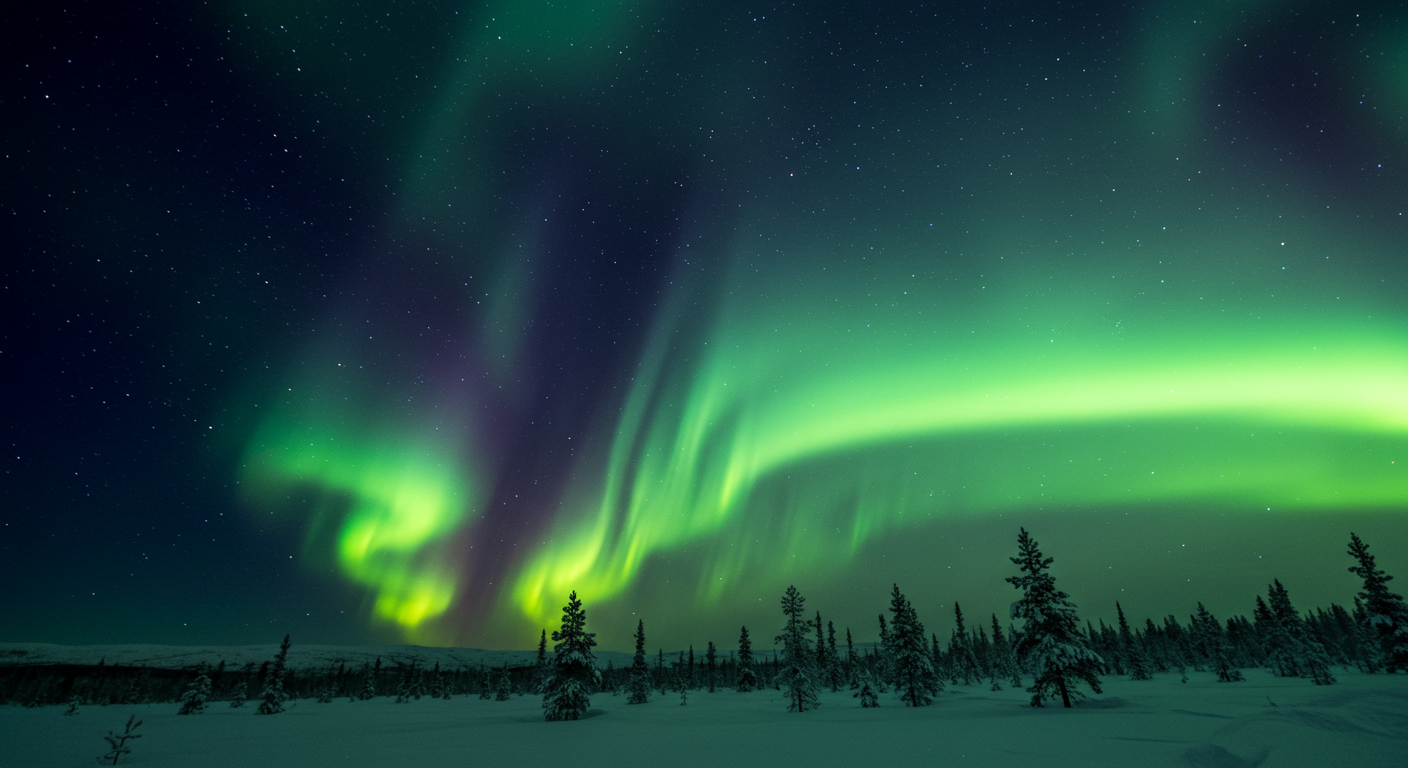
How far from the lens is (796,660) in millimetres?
48938

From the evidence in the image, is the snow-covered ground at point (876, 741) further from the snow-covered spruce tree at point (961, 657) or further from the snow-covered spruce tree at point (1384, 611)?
the snow-covered spruce tree at point (961, 657)

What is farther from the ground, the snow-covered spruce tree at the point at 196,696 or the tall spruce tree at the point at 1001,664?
the snow-covered spruce tree at the point at 196,696

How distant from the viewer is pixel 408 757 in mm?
22984

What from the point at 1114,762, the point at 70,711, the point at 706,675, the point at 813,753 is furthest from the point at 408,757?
the point at 706,675

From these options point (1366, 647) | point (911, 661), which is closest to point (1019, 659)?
point (911, 661)

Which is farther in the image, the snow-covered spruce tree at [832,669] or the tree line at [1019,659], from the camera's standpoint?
the snow-covered spruce tree at [832,669]

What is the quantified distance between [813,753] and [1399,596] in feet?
199

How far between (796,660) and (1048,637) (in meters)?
21.2

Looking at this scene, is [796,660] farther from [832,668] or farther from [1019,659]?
[832,668]

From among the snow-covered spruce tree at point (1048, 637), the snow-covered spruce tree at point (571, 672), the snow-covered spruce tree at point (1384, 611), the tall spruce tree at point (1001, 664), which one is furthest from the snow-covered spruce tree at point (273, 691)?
the snow-covered spruce tree at point (1384, 611)

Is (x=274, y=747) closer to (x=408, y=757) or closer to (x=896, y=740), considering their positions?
(x=408, y=757)

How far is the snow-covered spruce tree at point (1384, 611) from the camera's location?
148 ft

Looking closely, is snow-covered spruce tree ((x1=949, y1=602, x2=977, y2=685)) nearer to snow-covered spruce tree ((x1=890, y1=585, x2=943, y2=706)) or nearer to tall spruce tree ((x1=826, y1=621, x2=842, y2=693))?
tall spruce tree ((x1=826, y1=621, x2=842, y2=693))

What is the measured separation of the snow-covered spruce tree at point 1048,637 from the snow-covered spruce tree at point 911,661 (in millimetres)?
12303
